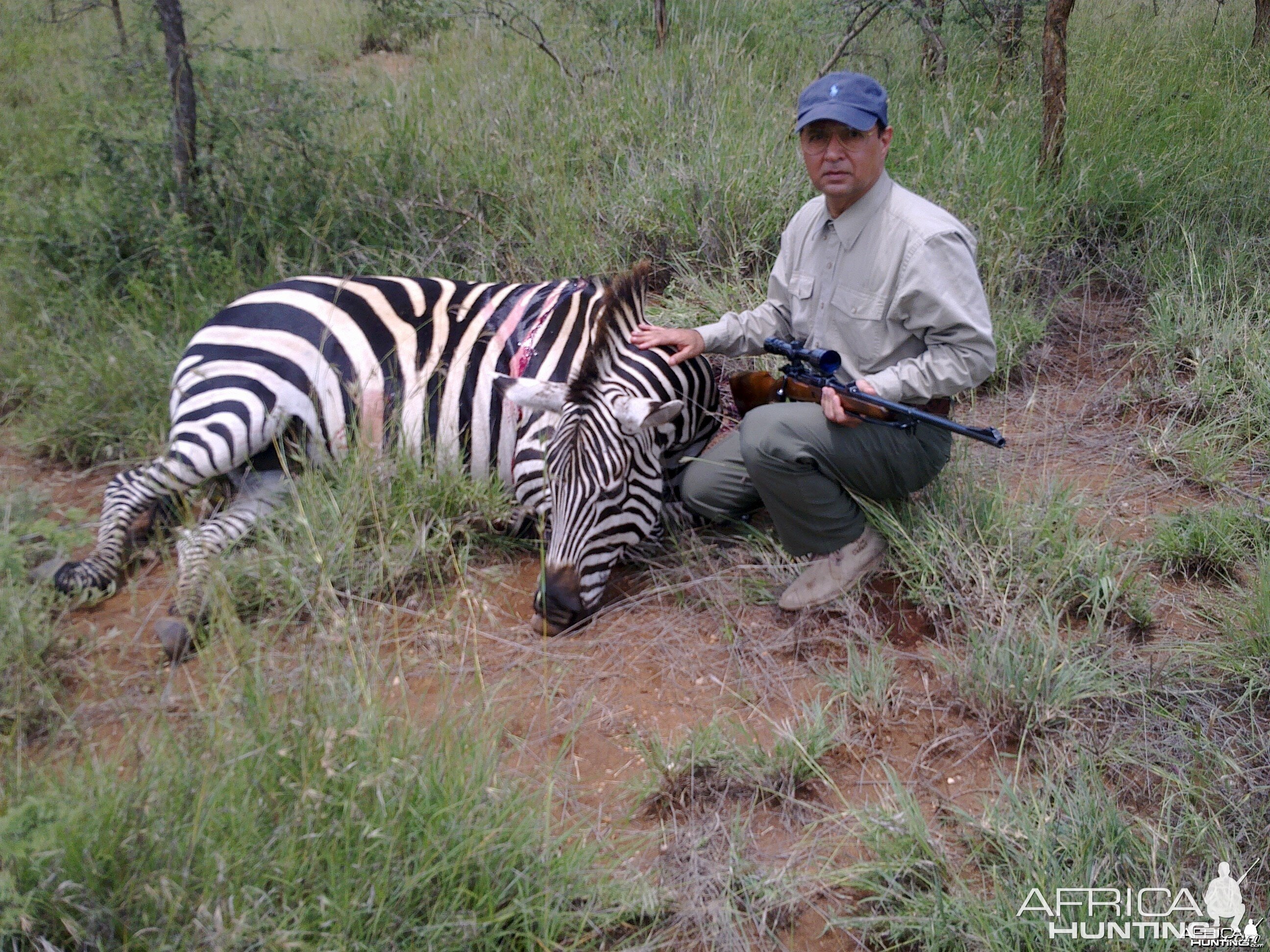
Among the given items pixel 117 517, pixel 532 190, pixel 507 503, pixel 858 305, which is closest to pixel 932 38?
pixel 532 190

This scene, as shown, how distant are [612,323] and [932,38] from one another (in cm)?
407

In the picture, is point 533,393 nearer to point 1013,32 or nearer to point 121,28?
point 1013,32

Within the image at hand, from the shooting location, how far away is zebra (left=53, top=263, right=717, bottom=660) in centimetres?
360

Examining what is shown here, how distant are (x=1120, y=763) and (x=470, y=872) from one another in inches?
71.3

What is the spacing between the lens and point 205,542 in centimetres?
340

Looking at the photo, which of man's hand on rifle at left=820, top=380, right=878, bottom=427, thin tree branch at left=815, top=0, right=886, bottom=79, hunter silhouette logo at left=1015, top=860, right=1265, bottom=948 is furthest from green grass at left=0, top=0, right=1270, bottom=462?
hunter silhouette logo at left=1015, top=860, right=1265, bottom=948

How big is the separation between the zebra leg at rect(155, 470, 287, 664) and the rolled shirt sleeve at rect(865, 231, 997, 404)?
2.23 meters

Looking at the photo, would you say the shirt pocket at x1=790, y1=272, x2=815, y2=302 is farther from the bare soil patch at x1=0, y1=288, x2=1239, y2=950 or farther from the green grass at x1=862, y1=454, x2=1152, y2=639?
the bare soil patch at x1=0, y1=288, x2=1239, y2=950

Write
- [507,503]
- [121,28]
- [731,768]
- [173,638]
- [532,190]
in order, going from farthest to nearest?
[121,28] < [532,190] < [507,503] < [173,638] < [731,768]

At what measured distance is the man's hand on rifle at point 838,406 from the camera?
10.4 feet

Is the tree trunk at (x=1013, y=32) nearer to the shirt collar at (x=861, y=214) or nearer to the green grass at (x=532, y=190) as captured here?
the green grass at (x=532, y=190)

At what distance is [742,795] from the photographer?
2719 mm

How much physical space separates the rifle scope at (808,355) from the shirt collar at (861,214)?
0.38 meters

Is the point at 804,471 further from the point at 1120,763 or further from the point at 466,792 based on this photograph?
the point at 466,792
